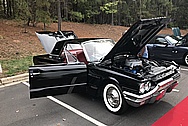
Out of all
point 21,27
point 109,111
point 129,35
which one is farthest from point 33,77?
point 21,27

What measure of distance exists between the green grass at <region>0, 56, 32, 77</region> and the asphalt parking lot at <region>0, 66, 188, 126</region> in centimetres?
152

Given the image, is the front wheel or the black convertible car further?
the front wheel

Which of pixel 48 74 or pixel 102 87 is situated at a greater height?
pixel 48 74

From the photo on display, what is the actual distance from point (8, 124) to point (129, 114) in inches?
89.3

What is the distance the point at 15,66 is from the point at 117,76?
4.83 metres

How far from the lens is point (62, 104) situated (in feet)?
12.8

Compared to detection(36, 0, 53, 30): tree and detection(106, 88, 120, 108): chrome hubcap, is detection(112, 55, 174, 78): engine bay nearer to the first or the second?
detection(106, 88, 120, 108): chrome hubcap

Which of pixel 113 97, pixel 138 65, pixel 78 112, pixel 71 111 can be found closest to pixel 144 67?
pixel 138 65

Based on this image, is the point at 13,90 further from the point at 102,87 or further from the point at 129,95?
the point at 129,95

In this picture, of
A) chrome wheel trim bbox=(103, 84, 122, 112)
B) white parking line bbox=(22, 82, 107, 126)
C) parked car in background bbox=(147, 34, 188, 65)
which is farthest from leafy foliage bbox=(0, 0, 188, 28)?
chrome wheel trim bbox=(103, 84, 122, 112)

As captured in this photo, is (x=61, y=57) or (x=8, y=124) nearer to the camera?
(x=8, y=124)

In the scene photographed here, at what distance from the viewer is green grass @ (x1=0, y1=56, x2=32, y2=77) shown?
5906mm

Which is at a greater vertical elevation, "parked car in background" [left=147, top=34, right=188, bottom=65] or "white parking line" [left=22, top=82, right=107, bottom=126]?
"parked car in background" [left=147, top=34, right=188, bottom=65]

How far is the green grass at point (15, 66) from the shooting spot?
5.91 metres
